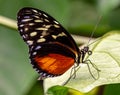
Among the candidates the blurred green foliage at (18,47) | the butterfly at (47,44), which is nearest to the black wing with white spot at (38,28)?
the butterfly at (47,44)

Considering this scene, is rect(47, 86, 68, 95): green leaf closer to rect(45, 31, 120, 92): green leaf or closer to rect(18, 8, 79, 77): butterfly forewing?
rect(45, 31, 120, 92): green leaf

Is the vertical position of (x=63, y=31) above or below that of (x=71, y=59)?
above

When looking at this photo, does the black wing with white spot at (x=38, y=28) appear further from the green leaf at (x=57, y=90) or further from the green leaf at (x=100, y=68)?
the green leaf at (x=57, y=90)

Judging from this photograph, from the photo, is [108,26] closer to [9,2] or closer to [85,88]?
[9,2]

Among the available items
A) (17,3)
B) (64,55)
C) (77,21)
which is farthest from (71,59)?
(77,21)

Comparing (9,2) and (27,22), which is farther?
(9,2)

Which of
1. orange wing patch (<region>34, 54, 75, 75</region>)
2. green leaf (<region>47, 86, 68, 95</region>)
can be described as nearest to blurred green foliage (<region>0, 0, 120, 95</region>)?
orange wing patch (<region>34, 54, 75, 75</region>)
